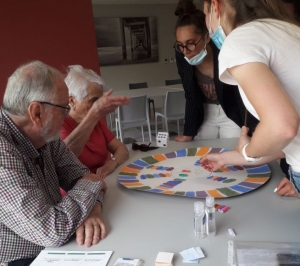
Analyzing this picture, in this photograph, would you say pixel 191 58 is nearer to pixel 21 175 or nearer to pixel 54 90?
pixel 54 90

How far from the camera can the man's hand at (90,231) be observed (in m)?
1.05

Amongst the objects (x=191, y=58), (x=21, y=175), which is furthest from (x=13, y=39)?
(x=21, y=175)

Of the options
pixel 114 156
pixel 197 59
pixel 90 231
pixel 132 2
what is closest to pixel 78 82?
pixel 114 156

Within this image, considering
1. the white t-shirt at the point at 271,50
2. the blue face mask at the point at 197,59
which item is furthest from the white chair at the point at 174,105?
the white t-shirt at the point at 271,50

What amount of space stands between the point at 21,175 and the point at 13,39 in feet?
8.15

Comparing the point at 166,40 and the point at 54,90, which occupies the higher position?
the point at 54,90

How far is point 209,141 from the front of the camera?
2.12m

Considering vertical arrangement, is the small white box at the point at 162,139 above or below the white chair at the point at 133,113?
above

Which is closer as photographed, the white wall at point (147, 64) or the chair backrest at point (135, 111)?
the chair backrest at point (135, 111)

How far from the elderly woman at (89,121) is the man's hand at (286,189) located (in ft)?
2.75

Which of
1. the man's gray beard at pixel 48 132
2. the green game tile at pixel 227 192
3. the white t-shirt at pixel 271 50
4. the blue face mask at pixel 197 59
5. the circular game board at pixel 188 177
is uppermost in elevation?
the white t-shirt at pixel 271 50

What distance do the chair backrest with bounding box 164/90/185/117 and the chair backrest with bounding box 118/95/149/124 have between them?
379mm

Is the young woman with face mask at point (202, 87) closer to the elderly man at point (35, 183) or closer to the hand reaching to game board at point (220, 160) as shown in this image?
the hand reaching to game board at point (220, 160)

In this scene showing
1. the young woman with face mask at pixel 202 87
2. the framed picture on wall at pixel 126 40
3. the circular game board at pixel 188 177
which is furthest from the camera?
the framed picture on wall at pixel 126 40
